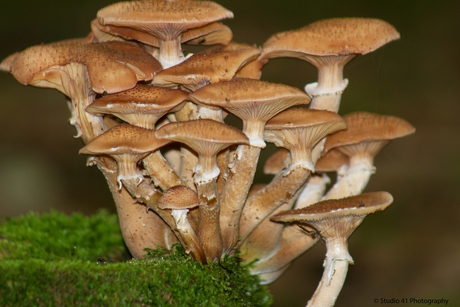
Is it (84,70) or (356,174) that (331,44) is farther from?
(84,70)

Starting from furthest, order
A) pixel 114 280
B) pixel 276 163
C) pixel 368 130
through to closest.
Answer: pixel 276 163 < pixel 368 130 < pixel 114 280

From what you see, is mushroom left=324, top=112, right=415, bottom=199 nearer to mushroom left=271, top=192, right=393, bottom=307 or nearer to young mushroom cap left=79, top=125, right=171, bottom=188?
mushroom left=271, top=192, right=393, bottom=307

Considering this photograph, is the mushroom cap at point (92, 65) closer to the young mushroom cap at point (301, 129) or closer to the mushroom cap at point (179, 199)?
the mushroom cap at point (179, 199)

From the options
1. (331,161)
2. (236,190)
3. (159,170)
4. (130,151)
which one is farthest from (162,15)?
(331,161)

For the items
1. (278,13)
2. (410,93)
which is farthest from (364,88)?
(278,13)

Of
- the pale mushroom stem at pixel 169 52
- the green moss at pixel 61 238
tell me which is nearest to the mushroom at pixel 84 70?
the pale mushroom stem at pixel 169 52

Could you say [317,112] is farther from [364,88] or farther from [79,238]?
[364,88]

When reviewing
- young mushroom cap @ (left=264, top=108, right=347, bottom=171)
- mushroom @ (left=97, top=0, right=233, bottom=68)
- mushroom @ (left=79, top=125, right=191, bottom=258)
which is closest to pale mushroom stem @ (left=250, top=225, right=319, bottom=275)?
young mushroom cap @ (left=264, top=108, right=347, bottom=171)
